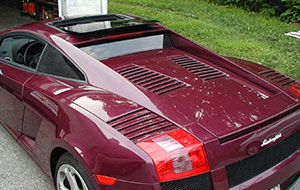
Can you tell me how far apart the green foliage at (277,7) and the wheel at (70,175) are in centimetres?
843

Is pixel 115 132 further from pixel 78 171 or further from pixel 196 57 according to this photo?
pixel 196 57

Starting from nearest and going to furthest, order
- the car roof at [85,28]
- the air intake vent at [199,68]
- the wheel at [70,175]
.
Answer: the wheel at [70,175] < the air intake vent at [199,68] < the car roof at [85,28]

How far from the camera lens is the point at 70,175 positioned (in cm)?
224

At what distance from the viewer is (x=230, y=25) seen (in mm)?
8750

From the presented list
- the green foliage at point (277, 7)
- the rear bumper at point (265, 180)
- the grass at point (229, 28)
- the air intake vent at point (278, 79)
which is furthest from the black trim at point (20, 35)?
the green foliage at point (277, 7)

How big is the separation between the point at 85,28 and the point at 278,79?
1744 millimetres

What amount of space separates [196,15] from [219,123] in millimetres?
8239

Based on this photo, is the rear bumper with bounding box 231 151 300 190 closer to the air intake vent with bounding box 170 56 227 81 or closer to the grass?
the air intake vent with bounding box 170 56 227 81

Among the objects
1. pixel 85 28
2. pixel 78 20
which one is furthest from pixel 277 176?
pixel 78 20

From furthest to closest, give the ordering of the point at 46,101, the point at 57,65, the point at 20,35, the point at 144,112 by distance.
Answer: the point at 20,35 < the point at 57,65 < the point at 46,101 < the point at 144,112

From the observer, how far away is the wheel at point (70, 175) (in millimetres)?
2078

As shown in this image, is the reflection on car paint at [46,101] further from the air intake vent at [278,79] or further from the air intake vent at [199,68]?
the air intake vent at [278,79]

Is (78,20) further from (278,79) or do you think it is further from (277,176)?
(277,176)

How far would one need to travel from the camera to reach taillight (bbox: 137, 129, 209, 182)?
178 cm
